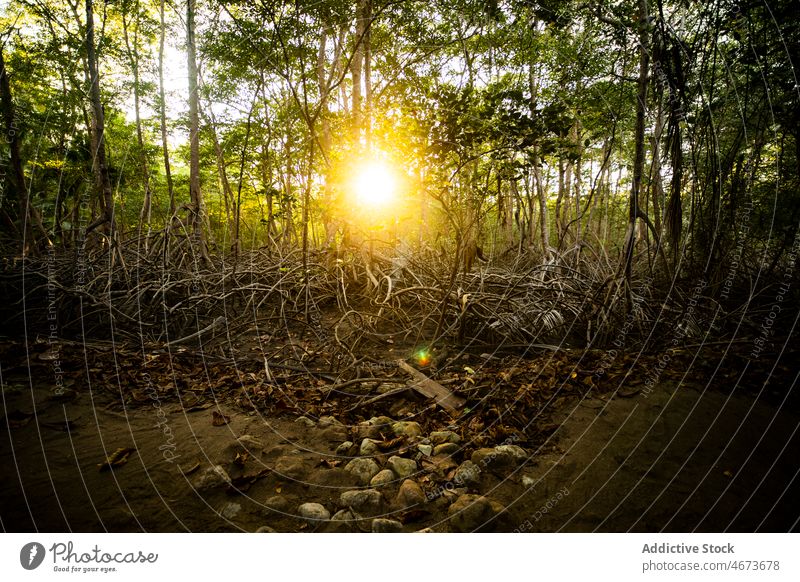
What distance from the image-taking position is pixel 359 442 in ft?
5.33

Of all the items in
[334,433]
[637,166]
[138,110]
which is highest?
[138,110]

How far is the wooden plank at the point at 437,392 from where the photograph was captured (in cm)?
191

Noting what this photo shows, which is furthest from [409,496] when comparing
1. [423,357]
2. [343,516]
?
[423,357]

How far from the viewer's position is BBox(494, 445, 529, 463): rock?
4.48 ft

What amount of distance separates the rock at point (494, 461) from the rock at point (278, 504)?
80 centimetres

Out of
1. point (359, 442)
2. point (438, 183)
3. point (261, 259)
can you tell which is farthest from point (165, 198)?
point (359, 442)

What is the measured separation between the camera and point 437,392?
2045 mm

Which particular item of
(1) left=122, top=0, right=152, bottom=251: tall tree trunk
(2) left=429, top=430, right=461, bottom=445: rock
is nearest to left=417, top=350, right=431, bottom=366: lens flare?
(2) left=429, top=430, right=461, bottom=445: rock

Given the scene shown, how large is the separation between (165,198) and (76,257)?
649 inches

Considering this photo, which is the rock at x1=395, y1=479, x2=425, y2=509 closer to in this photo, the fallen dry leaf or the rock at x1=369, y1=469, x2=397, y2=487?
the rock at x1=369, y1=469, x2=397, y2=487

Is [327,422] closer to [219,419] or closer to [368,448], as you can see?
[368,448]

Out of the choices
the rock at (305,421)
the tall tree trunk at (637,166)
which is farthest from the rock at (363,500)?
the tall tree trunk at (637,166)

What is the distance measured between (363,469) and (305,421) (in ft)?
1.96
